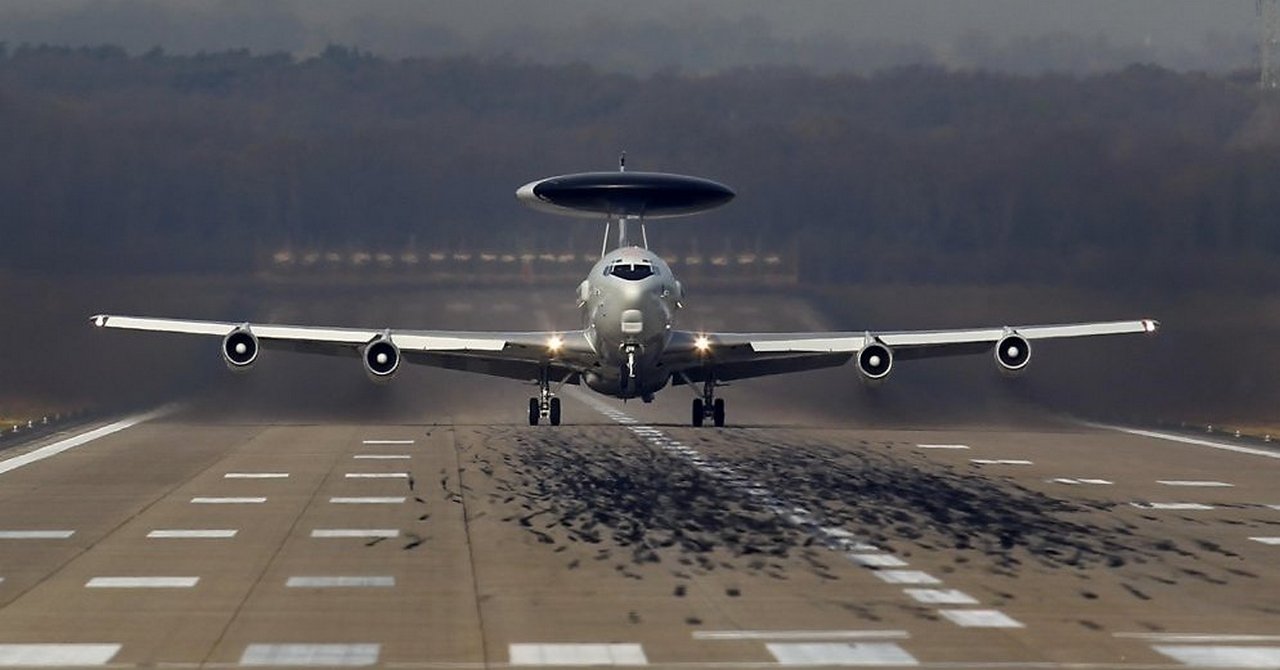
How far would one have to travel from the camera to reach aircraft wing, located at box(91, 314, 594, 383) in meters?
70.8

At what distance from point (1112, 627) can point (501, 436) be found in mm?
46947

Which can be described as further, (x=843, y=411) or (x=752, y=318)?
(x=752, y=318)

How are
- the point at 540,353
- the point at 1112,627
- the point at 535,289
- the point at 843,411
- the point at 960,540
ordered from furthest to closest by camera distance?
the point at 535,289 → the point at 843,411 → the point at 540,353 → the point at 960,540 → the point at 1112,627

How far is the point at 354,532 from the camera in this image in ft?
127

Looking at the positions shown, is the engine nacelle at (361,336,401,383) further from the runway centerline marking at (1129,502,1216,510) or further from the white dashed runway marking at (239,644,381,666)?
the white dashed runway marking at (239,644,381,666)

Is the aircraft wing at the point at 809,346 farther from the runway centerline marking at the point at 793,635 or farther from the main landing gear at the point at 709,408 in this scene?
the runway centerline marking at the point at 793,635

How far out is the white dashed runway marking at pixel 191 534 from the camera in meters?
37.5

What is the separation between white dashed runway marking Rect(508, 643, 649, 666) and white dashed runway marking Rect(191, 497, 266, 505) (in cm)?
2194

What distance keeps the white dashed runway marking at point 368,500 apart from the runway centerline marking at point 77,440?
552 inches

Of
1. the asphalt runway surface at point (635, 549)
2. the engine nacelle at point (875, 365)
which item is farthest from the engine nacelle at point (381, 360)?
the engine nacelle at point (875, 365)

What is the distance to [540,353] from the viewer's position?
71.5 metres

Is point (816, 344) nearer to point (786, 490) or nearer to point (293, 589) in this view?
point (786, 490)

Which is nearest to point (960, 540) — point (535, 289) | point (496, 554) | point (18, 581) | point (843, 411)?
point (496, 554)

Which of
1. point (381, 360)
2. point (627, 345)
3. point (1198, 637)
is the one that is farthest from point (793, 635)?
point (381, 360)
